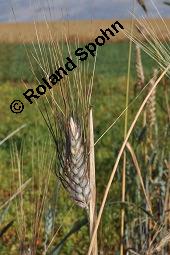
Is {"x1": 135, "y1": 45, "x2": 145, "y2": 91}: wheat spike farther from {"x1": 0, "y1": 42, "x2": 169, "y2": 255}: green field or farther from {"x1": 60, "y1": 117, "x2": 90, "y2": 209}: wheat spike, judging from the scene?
{"x1": 60, "y1": 117, "x2": 90, "y2": 209}: wheat spike

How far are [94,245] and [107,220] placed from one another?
1892 mm

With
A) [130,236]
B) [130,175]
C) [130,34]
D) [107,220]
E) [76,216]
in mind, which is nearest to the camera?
[130,34]

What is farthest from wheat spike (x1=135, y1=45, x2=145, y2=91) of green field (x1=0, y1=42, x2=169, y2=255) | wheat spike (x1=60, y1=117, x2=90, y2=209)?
wheat spike (x1=60, y1=117, x2=90, y2=209)

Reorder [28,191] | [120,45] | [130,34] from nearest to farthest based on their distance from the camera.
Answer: [130,34], [28,191], [120,45]

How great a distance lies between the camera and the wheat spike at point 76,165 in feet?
2.88

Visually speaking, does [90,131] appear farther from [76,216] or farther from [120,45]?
[120,45]

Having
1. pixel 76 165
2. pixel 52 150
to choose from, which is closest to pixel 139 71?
pixel 52 150

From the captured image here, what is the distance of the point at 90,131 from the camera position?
894 millimetres

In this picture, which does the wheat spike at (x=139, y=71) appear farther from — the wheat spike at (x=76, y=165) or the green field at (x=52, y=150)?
the wheat spike at (x=76, y=165)

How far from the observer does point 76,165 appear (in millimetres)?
876

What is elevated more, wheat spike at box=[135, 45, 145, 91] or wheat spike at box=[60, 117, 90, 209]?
wheat spike at box=[135, 45, 145, 91]

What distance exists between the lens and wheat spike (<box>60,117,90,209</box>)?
2.88 ft

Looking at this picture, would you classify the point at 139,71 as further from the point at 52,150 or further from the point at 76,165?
the point at 76,165

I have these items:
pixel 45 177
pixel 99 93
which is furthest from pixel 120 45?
pixel 45 177
